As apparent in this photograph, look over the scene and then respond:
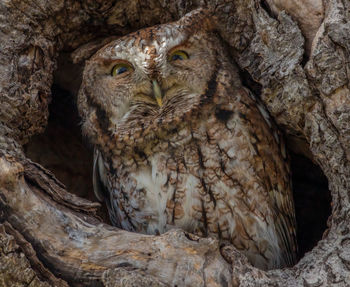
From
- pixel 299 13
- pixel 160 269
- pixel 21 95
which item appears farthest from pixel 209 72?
pixel 160 269

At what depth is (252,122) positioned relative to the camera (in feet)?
7.10

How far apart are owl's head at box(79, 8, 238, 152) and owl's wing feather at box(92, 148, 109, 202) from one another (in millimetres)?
146

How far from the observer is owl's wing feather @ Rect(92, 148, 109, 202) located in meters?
2.38

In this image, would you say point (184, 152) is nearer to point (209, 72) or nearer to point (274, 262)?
point (209, 72)

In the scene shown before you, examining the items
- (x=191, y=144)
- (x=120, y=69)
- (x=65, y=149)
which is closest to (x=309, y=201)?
(x=191, y=144)

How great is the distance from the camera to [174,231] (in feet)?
5.18

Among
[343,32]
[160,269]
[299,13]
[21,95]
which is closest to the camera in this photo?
[160,269]

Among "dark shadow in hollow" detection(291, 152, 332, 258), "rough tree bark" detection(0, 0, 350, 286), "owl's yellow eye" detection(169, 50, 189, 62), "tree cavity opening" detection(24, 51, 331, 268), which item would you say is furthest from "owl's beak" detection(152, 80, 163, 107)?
"dark shadow in hollow" detection(291, 152, 332, 258)

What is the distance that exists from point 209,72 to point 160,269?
3.20ft

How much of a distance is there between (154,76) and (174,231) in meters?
0.71

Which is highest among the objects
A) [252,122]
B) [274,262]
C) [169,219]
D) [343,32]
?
[343,32]

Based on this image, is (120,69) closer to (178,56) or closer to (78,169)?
(178,56)

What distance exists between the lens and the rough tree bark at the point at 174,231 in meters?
1.50

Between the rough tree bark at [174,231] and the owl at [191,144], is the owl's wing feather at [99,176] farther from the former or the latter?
the rough tree bark at [174,231]
